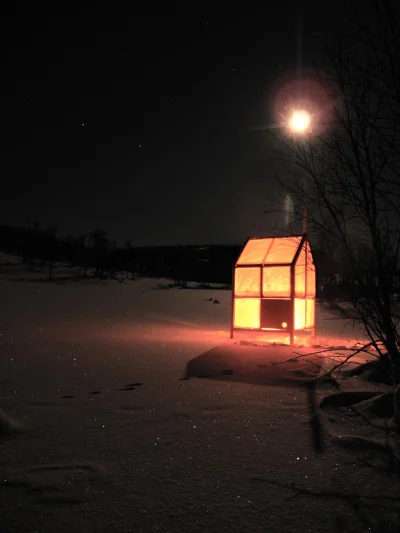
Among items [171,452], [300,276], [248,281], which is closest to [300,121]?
[171,452]

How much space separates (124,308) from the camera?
58.3 feet

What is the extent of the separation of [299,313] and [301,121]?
22.7 feet

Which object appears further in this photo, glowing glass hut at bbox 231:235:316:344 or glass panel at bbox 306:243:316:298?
glass panel at bbox 306:243:316:298

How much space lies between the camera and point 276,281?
34.0 feet

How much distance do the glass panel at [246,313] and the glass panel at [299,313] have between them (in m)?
0.93

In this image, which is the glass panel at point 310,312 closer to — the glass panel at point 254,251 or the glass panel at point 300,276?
the glass panel at point 300,276

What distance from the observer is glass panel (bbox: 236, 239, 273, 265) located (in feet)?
34.7

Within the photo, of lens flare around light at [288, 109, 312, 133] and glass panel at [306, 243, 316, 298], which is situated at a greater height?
lens flare around light at [288, 109, 312, 133]

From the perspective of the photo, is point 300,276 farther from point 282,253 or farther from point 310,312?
point 310,312

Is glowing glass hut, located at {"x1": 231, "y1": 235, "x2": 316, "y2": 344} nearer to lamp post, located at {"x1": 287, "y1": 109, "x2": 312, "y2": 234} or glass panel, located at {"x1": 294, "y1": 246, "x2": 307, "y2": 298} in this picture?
glass panel, located at {"x1": 294, "y1": 246, "x2": 307, "y2": 298}

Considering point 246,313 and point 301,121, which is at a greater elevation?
point 301,121

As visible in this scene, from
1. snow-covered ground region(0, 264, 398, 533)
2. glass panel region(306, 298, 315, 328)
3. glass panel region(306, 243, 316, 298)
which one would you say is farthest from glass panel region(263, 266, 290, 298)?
snow-covered ground region(0, 264, 398, 533)

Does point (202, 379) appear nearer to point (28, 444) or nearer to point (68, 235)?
point (28, 444)

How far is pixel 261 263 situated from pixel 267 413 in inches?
246
